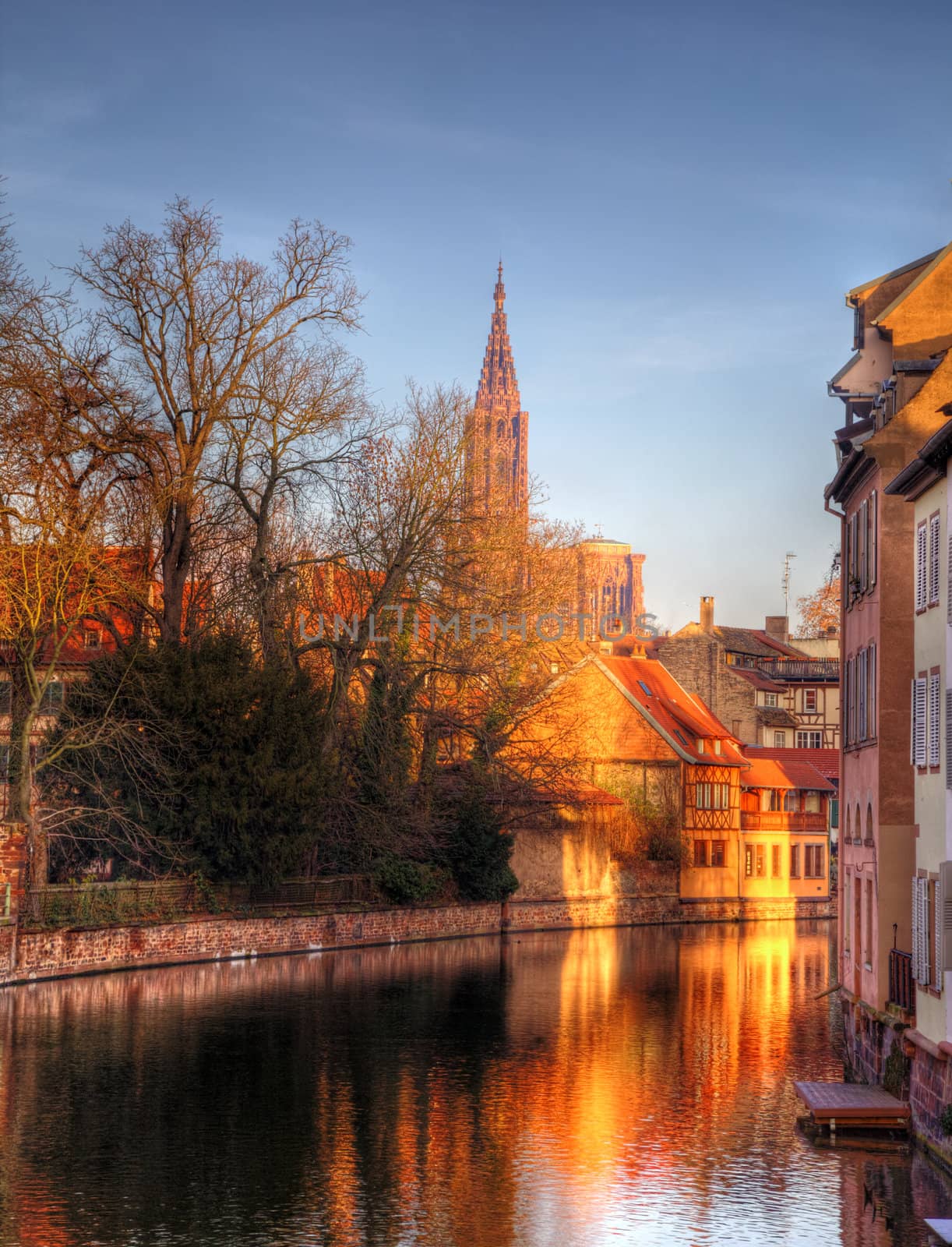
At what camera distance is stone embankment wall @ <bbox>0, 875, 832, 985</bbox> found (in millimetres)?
33531

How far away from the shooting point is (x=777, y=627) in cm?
10369

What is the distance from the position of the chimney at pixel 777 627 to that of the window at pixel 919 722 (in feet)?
275

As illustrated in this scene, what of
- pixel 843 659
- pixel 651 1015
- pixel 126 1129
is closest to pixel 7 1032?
pixel 126 1129

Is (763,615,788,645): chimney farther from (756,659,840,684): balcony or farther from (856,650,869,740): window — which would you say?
(856,650,869,740): window

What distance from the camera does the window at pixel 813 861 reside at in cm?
7238

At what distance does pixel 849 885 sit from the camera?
84.2 ft

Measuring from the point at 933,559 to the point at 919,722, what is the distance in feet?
7.05

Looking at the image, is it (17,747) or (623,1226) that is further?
(17,747)

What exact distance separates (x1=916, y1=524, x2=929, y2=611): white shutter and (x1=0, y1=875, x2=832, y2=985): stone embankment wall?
783 inches

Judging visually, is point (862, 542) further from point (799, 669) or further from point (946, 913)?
point (799, 669)

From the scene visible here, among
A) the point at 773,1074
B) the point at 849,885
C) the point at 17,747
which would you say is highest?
the point at 17,747

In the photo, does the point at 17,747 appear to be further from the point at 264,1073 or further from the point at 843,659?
the point at 843,659

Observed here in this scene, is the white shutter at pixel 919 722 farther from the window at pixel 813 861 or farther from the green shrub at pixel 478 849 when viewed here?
the window at pixel 813 861

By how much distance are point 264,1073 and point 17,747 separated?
13563 mm
